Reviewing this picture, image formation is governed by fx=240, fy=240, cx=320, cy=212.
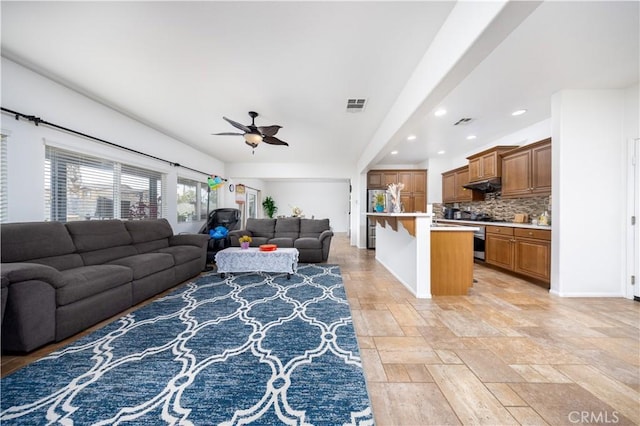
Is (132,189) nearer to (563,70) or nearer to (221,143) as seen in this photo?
A: (221,143)

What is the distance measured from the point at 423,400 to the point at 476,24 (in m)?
2.25

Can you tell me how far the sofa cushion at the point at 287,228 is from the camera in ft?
18.9

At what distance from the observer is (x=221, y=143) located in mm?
5227

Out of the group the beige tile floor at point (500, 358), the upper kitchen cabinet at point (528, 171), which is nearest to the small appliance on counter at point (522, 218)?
the upper kitchen cabinet at point (528, 171)

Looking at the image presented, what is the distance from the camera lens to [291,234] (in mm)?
5754

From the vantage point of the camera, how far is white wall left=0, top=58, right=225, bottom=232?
2.40m

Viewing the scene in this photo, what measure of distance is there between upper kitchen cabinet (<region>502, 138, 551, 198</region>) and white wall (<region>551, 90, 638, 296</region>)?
50cm

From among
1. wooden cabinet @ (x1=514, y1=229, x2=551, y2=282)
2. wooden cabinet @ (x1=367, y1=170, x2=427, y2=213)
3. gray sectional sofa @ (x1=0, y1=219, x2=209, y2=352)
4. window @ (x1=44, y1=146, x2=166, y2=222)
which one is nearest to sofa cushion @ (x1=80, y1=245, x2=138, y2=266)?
gray sectional sofa @ (x1=0, y1=219, x2=209, y2=352)

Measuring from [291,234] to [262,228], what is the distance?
0.73m

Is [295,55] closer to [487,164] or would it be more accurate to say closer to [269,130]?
[269,130]

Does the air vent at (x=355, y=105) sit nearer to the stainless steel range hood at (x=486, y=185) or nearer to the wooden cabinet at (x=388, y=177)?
the stainless steel range hood at (x=486, y=185)

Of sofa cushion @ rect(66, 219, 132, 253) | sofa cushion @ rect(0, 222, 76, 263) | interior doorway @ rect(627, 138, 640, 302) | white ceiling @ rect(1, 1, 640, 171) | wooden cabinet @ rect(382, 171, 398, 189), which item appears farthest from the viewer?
wooden cabinet @ rect(382, 171, 398, 189)

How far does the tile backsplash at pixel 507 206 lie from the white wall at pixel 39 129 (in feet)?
22.2

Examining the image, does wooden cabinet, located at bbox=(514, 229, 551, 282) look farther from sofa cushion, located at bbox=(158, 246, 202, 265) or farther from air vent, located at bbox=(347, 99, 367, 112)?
sofa cushion, located at bbox=(158, 246, 202, 265)
